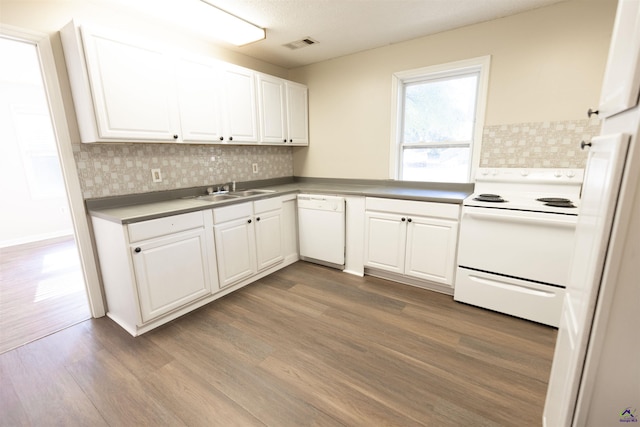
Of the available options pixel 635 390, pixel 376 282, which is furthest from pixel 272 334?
pixel 635 390

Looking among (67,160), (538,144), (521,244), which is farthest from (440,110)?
(67,160)

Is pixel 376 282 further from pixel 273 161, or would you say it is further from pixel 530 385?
pixel 273 161

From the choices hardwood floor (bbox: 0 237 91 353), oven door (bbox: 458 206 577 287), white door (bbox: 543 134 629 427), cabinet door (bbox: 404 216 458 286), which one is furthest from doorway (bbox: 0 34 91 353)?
oven door (bbox: 458 206 577 287)

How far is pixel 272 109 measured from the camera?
3195 millimetres

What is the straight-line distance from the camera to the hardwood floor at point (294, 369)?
1420 millimetres

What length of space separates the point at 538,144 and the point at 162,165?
3.26 m

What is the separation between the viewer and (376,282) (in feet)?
9.32

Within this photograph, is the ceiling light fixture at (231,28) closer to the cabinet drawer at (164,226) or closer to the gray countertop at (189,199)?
the gray countertop at (189,199)

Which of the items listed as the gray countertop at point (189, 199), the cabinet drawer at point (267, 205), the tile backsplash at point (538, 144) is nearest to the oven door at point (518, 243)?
the gray countertop at point (189, 199)

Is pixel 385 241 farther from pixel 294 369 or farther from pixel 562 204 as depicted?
pixel 294 369

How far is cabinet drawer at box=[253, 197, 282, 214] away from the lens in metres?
2.78

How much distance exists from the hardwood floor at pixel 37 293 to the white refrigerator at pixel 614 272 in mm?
3046

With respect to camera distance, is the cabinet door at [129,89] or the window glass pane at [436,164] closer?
the cabinet door at [129,89]

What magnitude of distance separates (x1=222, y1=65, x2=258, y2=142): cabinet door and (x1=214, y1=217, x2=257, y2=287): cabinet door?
2.80ft
